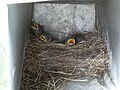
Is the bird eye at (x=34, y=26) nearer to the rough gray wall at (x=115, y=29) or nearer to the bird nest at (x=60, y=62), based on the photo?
the bird nest at (x=60, y=62)

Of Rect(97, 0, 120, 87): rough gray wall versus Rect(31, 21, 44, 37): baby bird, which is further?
Rect(31, 21, 44, 37): baby bird

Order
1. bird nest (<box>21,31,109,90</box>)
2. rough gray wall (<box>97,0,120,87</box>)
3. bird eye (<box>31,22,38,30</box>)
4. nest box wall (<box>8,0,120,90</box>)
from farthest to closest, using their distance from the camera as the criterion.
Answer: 1. bird eye (<box>31,22,38,30</box>)
2. bird nest (<box>21,31,109,90</box>)
3. rough gray wall (<box>97,0,120,87</box>)
4. nest box wall (<box>8,0,120,90</box>)

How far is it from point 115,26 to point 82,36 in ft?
2.43

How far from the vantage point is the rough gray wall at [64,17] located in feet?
7.78

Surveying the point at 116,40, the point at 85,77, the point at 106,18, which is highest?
the point at 106,18

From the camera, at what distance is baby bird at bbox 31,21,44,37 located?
232 centimetres

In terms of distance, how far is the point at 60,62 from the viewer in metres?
2.09

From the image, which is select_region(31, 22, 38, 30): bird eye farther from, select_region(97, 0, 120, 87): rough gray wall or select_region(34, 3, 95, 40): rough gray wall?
select_region(97, 0, 120, 87): rough gray wall

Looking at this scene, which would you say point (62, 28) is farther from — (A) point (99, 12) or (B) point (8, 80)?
(B) point (8, 80)

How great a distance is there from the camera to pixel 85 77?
75.7 inches

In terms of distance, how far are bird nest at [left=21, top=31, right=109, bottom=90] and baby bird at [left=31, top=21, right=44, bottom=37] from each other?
0.15 feet

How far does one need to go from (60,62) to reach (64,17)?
1.55ft

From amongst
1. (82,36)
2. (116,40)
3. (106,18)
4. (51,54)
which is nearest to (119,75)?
(116,40)

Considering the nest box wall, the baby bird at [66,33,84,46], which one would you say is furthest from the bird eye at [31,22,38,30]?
the nest box wall
